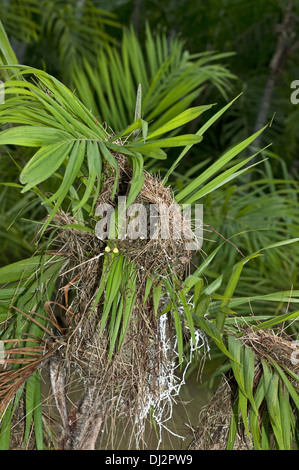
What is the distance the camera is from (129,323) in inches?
18.2

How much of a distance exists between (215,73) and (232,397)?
69cm

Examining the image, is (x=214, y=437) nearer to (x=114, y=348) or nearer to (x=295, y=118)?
(x=114, y=348)

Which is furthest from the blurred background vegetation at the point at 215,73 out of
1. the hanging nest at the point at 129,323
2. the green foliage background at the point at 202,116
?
the hanging nest at the point at 129,323

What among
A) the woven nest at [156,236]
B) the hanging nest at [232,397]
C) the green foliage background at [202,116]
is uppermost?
the green foliage background at [202,116]

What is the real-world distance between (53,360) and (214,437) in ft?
0.65

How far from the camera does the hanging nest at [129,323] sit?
0.44 m

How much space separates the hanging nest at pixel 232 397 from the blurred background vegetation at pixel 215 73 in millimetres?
467

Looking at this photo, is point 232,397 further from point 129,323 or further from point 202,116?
point 202,116

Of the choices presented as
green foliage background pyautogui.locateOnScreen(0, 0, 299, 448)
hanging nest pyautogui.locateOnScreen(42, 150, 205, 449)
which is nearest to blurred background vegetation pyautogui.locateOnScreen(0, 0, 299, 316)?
green foliage background pyautogui.locateOnScreen(0, 0, 299, 448)

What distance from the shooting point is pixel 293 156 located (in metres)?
1.74

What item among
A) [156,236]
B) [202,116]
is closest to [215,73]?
[202,116]

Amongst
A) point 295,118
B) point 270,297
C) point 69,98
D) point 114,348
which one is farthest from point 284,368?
point 295,118

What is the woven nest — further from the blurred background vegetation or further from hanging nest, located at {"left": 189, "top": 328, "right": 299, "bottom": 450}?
the blurred background vegetation

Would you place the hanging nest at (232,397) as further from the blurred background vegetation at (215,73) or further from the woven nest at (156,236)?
the blurred background vegetation at (215,73)
